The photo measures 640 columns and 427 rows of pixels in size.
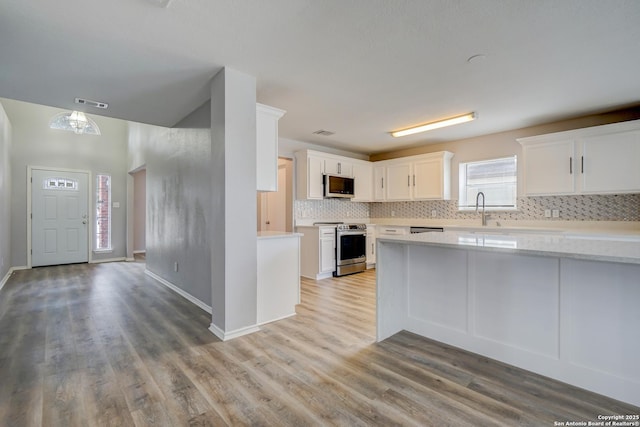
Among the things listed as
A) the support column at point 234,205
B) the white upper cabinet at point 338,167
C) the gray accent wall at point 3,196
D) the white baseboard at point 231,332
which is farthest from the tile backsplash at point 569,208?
the gray accent wall at point 3,196

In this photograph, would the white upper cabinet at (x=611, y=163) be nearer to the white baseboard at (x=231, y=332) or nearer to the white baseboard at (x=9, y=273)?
the white baseboard at (x=231, y=332)

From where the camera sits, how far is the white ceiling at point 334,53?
1926mm

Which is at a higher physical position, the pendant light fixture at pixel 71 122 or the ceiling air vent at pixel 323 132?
the pendant light fixture at pixel 71 122

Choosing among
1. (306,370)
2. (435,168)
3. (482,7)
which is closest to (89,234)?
(306,370)

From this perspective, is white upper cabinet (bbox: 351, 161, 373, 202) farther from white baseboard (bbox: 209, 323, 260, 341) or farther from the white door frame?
the white door frame

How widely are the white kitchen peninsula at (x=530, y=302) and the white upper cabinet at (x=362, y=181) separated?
337 centimetres

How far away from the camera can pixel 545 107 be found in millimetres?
3701

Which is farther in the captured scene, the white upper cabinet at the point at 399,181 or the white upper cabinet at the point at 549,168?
the white upper cabinet at the point at 399,181

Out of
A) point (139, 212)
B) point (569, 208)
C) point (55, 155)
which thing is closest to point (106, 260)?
point (139, 212)

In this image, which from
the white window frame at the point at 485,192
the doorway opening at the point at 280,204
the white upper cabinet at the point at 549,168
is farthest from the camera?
the doorway opening at the point at 280,204

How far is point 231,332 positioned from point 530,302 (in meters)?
2.41

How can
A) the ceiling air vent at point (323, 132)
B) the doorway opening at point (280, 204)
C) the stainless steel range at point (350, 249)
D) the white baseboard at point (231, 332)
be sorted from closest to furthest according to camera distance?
the white baseboard at point (231, 332) < the ceiling air vent at point (323, 132) < the stainless steel range at point (350, 249) < the doorway opening at point (280, 204)

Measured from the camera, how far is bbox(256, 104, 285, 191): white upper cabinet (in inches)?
124

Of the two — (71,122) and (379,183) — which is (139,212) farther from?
(379,183)
